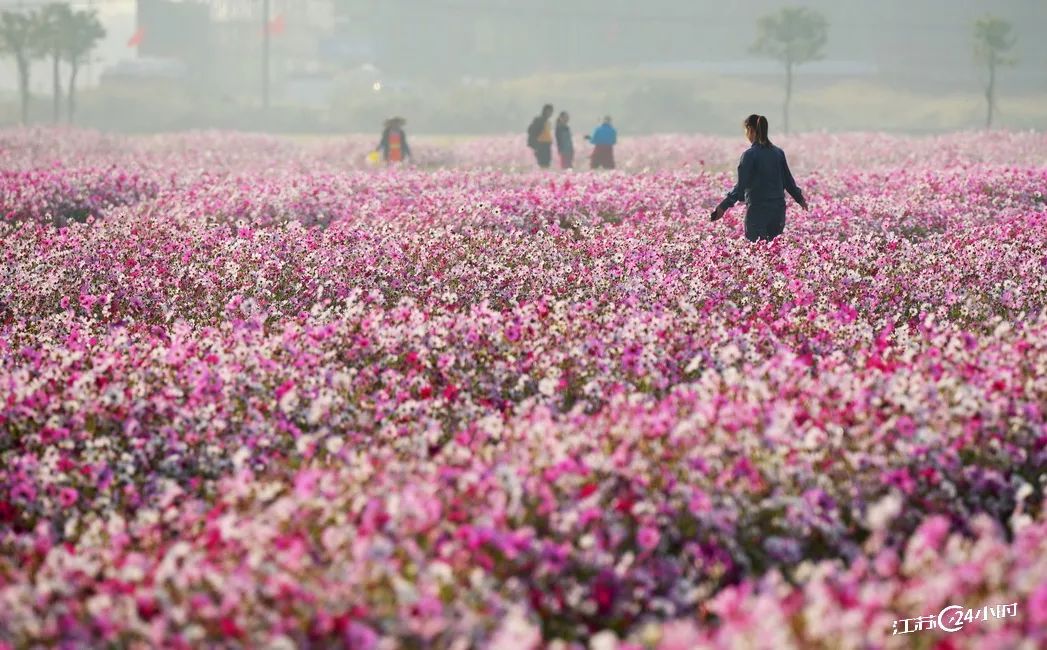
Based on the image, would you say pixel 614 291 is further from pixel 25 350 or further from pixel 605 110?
pixel 605 110

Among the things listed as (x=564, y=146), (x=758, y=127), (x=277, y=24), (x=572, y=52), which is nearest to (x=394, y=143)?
(x=564, y=146)

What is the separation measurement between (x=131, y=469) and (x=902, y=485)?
3.88 m

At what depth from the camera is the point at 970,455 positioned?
6.58 metres

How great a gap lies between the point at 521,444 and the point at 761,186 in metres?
7.44

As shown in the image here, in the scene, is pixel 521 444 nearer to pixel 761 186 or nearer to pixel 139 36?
pixel 761 186

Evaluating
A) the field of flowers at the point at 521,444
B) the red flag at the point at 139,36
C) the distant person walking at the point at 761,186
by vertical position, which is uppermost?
the red flag at the point at 139,36

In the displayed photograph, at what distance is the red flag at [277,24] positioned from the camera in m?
116

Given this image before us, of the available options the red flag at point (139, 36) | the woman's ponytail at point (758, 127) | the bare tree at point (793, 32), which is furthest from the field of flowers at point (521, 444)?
the red flag at point (139, 36)

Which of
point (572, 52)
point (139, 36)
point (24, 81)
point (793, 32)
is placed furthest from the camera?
point (572, 52)

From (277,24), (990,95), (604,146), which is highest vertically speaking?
(277,24)

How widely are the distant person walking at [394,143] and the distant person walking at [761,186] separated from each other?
20905 millimetres

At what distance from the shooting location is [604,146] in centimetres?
3162

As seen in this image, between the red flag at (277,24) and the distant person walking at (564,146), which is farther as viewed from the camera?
the red flag at (277,24)

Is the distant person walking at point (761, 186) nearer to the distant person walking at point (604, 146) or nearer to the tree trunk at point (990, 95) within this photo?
the distant person walking at point (604, 146)
